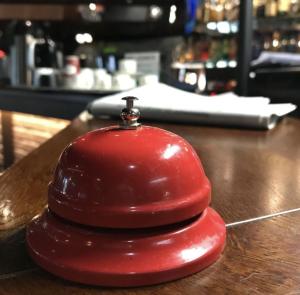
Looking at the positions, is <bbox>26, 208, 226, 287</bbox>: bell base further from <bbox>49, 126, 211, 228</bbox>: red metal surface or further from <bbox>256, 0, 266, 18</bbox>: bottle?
<bbox>256, 0, 266, 18</bbox>: bottle

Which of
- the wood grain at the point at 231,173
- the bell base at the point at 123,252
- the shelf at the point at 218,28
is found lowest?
the wood grain at the point at 231,173

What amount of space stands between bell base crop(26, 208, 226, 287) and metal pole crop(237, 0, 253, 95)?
4.49 feet

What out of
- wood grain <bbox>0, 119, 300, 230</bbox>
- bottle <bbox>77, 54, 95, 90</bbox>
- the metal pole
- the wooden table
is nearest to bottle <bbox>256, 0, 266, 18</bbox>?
bottle <bbox>77, 54, 95, 90</bbox>

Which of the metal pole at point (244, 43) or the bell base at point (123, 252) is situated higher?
the metal pole at point (244, 43)

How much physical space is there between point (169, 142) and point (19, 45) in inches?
110

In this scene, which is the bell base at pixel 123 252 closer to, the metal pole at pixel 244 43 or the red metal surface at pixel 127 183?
the red metal surface at pixel 127 183

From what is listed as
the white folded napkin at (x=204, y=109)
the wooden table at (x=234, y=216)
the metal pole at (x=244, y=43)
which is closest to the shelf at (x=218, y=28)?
the metal pole at (x=244, y=43)

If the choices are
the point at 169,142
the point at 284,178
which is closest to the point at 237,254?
the point at 169,142

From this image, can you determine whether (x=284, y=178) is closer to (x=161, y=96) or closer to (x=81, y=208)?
(x=81, y=208)

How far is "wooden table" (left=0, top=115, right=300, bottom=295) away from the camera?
37 cm

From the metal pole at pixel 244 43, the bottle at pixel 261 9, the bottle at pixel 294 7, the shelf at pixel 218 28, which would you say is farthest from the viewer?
the shelf at pixel 218 28

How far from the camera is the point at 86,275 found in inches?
14.6

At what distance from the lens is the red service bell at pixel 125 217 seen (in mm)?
380

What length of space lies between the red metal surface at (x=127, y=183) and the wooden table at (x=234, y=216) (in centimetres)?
5
